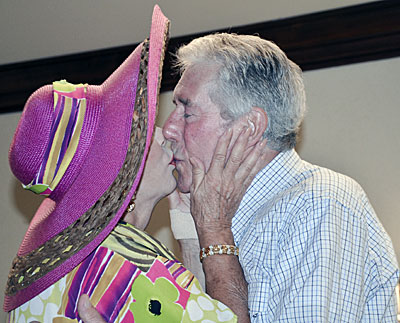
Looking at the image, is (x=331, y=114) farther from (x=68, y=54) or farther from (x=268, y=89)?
(x=268, y=89)

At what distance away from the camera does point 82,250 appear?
1443 millimetres

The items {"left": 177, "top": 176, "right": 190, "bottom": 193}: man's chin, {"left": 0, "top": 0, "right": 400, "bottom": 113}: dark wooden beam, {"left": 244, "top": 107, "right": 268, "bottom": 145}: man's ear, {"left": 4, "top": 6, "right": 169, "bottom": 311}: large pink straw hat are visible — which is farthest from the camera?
{"left": 0, "top": 0, "right": 400, "bottom": 113}: dark wooden beam

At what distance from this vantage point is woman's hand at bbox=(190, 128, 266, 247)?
1.86 meters

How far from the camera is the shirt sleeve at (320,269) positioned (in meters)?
1.54

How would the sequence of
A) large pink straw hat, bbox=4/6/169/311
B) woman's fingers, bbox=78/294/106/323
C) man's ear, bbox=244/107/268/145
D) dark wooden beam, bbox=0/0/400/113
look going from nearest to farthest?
woman's fingers, bbox=78/294/106/323 < large pink straw hat, bbox=4/6/169/311 < man's ear, bbox=244/107/268/145 < dark wooden beam, bbox=0/0/400/113

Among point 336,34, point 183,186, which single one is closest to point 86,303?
point 183,186

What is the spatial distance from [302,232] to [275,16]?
261 centimetres

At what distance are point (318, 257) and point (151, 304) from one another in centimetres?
41

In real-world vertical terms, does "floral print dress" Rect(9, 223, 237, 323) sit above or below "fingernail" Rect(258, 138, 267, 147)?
below

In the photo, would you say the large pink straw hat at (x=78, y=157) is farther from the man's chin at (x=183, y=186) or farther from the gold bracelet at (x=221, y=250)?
the man's chin at (x=183, y=186)

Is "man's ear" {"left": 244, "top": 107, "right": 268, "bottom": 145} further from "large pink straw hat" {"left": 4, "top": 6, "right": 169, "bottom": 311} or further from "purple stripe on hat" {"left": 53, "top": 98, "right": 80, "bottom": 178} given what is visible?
"purple stripe on hat" {"left": 53, "top": 98, "right": 80, "bottom": 178}

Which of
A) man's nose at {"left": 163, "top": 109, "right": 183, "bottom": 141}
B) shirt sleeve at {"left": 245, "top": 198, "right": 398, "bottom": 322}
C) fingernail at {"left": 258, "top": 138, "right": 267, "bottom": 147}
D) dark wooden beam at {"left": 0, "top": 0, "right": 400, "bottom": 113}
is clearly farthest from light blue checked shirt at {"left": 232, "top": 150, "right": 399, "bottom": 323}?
dark wooden beam at {"left": 0, "top": 0, "right": 400, "bottom": 113}

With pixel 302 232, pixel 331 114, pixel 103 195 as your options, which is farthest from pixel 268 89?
pixel 331 114

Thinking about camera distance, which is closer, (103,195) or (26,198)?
(103,195)
